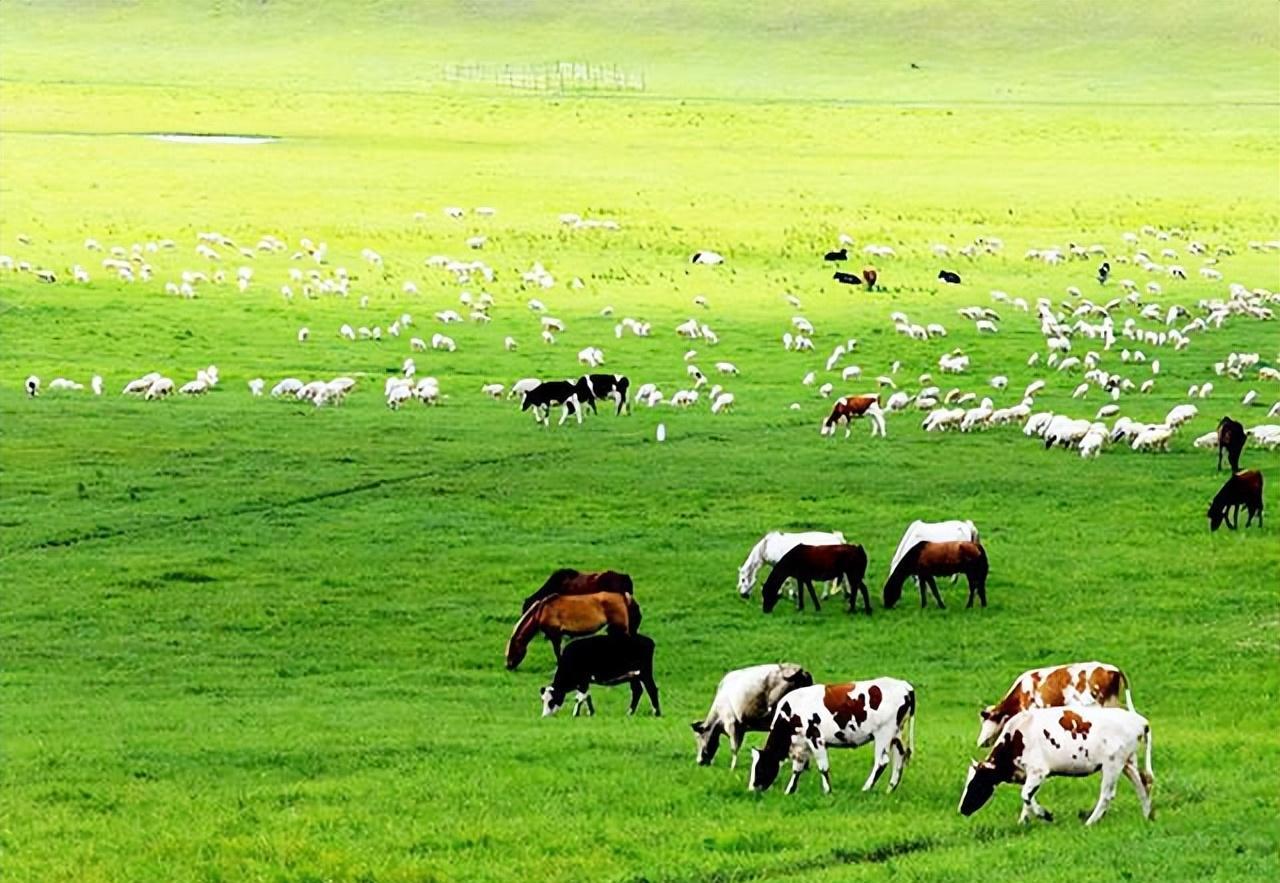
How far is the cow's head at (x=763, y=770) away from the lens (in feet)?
50.1

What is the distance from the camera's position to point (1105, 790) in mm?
14055

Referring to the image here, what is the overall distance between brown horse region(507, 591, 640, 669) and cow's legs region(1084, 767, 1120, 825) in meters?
7.05

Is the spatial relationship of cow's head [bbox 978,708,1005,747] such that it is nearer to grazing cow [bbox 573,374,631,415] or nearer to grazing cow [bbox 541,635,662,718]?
grazing cow [bbox 541,635,662,718]

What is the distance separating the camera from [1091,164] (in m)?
83.3

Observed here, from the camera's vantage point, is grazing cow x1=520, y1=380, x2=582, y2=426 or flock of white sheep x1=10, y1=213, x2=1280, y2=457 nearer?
flock of white sheep x1=10, y1=213, x2=1280, y2=457

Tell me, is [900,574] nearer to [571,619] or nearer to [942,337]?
→ [571,619]

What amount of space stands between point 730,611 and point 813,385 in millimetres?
17308

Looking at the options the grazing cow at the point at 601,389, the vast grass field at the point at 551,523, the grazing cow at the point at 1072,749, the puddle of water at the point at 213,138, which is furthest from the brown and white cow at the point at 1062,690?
the puddle of water at the point at 213,138

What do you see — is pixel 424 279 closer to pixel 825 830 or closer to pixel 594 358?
pixel 594 358

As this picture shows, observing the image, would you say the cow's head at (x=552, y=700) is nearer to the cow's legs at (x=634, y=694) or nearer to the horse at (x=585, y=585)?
the cow's legs at (x=634, y=694)

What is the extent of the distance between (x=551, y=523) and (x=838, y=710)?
508 inches

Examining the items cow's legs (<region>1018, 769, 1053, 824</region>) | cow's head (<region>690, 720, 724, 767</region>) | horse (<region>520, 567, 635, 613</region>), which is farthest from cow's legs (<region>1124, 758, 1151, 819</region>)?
horse (<region>520, 567, 635, 613</region>)

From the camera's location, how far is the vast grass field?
14617 millimetres

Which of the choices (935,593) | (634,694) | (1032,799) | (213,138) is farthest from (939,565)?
(213,138)
